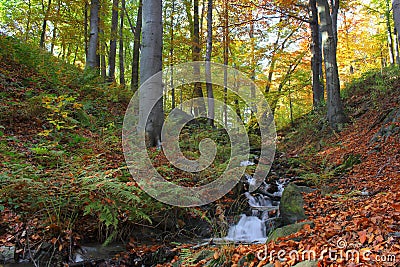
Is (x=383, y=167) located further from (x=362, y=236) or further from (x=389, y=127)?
(x=362, y=236)

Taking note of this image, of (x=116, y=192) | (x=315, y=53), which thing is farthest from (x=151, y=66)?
(x=315, y=53)

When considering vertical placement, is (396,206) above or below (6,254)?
above

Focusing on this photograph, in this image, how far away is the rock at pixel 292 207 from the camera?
4.97 m

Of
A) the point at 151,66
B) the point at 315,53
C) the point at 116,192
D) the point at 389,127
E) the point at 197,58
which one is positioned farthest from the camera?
the point at 315,53

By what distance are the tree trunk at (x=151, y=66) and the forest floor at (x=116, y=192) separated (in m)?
0.85

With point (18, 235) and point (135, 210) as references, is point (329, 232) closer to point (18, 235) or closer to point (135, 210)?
point (135, 210)

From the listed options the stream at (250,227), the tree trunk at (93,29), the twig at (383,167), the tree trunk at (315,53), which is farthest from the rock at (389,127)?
the tree trunk at (93,29)

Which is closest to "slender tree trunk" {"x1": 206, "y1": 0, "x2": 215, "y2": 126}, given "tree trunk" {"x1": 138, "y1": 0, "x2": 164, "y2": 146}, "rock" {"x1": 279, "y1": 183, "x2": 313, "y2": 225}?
"tree trunk" {"x1": 138, "y1": 0, "x2": 164, "y2": 146}

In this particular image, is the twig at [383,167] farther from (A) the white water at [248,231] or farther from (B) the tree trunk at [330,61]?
(B) the tree trunk at [330,61]

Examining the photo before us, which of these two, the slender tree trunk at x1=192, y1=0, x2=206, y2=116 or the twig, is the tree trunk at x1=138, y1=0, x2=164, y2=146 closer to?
the twig

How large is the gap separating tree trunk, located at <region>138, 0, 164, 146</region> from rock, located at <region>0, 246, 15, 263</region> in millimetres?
3674

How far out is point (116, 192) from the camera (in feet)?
14.2

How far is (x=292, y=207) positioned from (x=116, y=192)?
10.1ft

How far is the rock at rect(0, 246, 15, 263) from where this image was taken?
3482 millimetres
